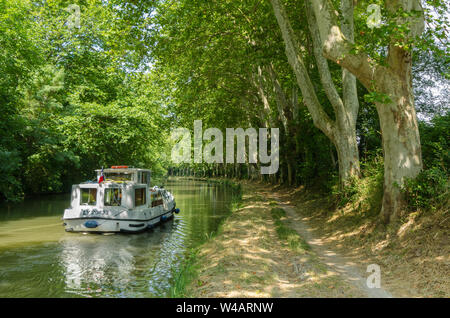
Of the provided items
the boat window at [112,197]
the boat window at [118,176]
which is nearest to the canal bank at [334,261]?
the boat window at [112,197]

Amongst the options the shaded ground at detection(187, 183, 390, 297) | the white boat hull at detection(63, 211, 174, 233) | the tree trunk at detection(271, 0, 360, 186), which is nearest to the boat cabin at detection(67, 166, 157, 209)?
the white boat hull at detection(63, 211, 174, 233)

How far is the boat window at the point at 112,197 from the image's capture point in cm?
1673

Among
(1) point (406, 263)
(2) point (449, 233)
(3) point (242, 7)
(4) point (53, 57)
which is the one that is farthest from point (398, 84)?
(4) point (53, 57)

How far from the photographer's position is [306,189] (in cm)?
2256

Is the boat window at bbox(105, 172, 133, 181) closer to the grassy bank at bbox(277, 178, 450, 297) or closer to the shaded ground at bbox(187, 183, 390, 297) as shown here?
the shaded ground at bbox(187, 183, 390, 297)

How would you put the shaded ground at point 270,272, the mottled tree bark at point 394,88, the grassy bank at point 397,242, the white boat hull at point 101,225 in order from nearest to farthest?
the shaded ground at point 270,272, the grassy bank at point 397,242, the mottled tree bark at point 394,88, the white boat hull at point 101,225

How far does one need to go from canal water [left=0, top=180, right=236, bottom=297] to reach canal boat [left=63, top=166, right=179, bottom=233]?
0.46m

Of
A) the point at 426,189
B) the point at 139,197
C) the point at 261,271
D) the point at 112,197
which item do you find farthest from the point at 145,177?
the point at 426,189

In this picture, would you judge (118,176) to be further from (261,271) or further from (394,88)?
(394,88)

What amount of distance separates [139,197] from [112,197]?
136 centimetres

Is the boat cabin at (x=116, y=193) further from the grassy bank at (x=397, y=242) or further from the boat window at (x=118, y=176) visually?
the grassy bank at (x=397, y=242)

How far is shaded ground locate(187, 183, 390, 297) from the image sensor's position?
6.20 m

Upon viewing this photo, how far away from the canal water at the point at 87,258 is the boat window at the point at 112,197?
1.63 metres

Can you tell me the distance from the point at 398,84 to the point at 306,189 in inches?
552
